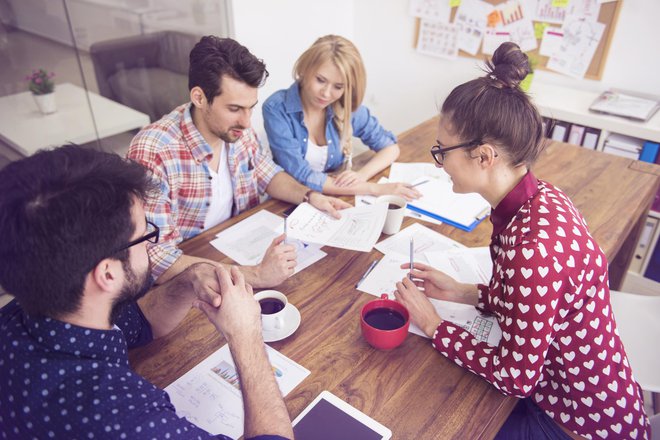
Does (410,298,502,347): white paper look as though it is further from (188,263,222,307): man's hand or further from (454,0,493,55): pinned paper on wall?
(454,0,493,55): pinned paper on wall

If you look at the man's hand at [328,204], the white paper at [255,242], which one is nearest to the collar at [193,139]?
the white paper at [255,242]

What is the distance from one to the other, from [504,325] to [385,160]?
1.04 metres

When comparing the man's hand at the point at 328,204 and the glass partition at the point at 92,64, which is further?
the glass partition at the point at 92,64

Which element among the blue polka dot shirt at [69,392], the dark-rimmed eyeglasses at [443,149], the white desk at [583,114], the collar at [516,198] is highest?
the dark-rimmed eyeglasses at [443,149]

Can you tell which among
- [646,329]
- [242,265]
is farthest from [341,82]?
[646,329]

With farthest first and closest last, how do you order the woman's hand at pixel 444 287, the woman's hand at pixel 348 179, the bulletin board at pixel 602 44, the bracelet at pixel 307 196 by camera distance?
the bulletin board at pixel 602 44
the woman's hand at pixel 348 179
the bracelet at pixel 307 196
the woman's hand at pixel 444 287

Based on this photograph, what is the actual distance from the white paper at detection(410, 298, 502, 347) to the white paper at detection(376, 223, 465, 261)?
21 cm

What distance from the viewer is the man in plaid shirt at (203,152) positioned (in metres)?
1.39

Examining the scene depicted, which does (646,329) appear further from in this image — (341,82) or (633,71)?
(633,71)

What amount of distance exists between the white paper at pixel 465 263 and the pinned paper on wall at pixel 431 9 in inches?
85.5

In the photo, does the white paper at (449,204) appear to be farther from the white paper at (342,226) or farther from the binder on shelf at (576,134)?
the binder on shelf at (576,134)

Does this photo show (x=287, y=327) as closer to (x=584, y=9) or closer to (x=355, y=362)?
(x=355, y=362)

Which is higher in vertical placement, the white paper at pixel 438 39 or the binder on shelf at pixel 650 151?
the white paper at pixel 438 39

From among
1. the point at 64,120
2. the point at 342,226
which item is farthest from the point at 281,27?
the point at 342,226
